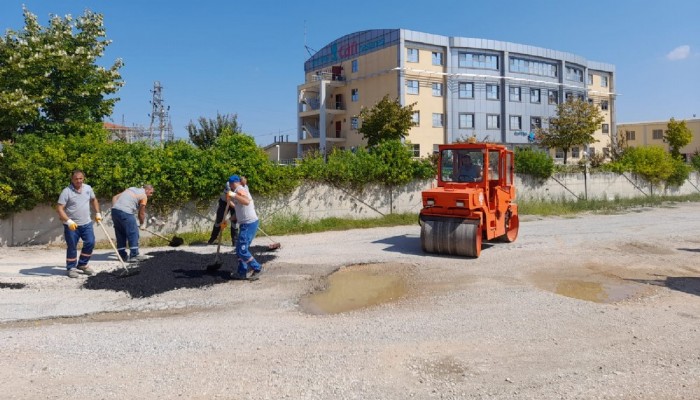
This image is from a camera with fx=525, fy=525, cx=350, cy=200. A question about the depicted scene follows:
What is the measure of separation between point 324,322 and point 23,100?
10.3 metres

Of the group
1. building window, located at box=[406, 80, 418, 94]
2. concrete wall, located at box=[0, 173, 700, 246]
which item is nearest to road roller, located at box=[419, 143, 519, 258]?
concrete wall, located at box=[0, 173, 700, 246]

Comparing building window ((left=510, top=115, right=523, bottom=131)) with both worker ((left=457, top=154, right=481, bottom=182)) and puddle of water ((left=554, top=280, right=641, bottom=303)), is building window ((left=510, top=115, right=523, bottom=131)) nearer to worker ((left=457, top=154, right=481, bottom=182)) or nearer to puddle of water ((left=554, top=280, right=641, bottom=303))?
worker ((left=457, top=154, right=481, bottom=182))

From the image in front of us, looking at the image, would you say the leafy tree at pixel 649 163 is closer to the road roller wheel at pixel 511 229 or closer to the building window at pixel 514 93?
the road roller wheel at pixel 511 229

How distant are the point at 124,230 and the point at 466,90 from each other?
4087 cm

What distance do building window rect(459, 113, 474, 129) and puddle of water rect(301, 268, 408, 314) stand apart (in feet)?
127

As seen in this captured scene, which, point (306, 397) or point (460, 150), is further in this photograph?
point (460, 150)

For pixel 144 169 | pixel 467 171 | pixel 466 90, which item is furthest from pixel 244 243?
pixel 466 90

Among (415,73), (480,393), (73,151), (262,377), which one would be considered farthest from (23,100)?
(415,73)

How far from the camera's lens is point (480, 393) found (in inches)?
178

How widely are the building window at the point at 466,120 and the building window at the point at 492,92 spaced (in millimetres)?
2501

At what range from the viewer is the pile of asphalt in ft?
26.9

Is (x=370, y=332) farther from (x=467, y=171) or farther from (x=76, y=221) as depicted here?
(x=467, y=171)

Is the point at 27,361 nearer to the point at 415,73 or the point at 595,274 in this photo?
the point at 595,274

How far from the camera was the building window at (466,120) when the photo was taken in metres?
46.7
